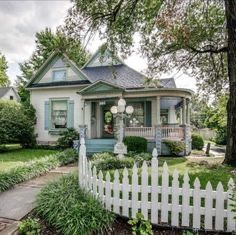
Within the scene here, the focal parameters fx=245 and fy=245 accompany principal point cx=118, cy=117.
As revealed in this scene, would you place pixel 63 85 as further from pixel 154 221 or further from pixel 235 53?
pixel 154 221

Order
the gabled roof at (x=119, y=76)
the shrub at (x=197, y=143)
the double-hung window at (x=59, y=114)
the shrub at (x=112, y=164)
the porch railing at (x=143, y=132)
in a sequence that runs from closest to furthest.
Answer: the shrub at (x=112, y=164)
the porch railing at (x=143, y=132)
the gabled roof at (x=119, y=76)
the double-hung window at (x=59, y=114)
the shrub at (x=197, y=143)

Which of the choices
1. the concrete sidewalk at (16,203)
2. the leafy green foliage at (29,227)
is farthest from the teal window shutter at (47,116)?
→ the leafy green foliage at (29,227)

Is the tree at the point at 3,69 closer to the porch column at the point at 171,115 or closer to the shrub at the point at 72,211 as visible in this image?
the porch column at the point at 171,115

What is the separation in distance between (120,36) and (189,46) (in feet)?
9.74

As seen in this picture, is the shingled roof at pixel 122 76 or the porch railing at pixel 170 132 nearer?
the porch railing at pixel 170 132

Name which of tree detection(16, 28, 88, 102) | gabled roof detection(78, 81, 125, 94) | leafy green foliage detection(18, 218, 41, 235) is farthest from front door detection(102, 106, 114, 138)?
leafy green foliage detection(18, 218, 41, 235)

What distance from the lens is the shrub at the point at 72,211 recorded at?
3779mm

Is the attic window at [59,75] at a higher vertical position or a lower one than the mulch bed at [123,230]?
higher

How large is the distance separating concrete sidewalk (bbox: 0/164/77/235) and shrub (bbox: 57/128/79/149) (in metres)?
7.53

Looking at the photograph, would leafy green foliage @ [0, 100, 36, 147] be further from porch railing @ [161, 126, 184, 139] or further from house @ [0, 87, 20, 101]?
house @ [0, 87, 20, 101]

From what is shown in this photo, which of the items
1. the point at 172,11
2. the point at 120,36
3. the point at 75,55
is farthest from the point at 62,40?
the point at 172,11

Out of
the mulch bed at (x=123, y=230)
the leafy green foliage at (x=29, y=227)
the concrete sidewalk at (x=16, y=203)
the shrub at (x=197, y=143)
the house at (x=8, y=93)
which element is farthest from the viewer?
the house at (x=8, y=93)

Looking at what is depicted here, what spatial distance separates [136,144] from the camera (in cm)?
1259

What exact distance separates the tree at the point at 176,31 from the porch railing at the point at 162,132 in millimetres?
2718
